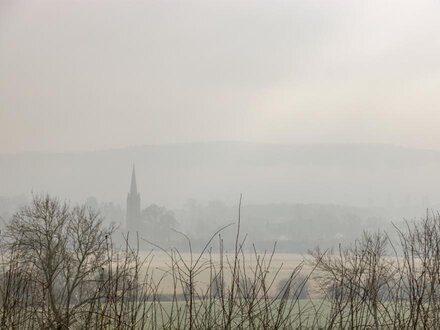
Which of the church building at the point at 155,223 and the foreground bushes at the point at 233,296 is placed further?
the church building at the point at 155,223

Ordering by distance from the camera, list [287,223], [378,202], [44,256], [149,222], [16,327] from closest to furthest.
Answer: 1. [16,327]
2. [44,256]
3. [149,222]
4. [287,223]
5. [378,202]

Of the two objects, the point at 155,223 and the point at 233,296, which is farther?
the point at 155,223

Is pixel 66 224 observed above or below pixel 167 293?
above

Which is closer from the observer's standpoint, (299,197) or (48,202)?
(48,202)

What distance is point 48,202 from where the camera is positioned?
30859mm

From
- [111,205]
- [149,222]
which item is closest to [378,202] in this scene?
[111,205]

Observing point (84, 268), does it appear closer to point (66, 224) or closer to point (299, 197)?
point (66, 224)

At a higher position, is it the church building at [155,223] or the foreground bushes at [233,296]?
the church building at [155,223]

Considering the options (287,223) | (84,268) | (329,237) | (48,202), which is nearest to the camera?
(84,268)

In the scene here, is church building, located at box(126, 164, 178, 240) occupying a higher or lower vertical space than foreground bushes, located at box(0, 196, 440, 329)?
higher

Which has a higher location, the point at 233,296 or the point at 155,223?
the point at 155,223

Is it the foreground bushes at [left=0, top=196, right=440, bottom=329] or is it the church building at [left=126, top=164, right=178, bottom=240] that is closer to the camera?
the foreground bushes at [left=0, top=196, right=440, bottom=329]

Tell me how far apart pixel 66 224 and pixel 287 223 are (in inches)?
3755

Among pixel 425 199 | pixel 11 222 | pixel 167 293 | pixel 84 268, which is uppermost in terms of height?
pixel 425 199
